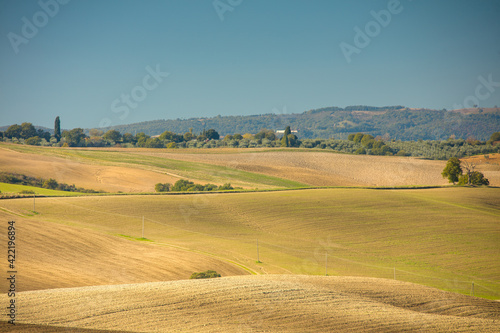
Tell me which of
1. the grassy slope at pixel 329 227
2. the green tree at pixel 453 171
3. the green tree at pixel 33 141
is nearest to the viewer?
the grassy slope at pixel 329 227

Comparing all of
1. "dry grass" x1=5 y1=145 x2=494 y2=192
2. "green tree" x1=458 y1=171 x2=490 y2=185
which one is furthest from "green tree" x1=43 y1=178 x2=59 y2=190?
"green tree" x1=458 y1=171 x2=490 y2=185

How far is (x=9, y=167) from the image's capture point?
186 ft

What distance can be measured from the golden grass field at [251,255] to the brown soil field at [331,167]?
144 centimetres

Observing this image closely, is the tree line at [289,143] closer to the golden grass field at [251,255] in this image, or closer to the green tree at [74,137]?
the green tree at [74,137]

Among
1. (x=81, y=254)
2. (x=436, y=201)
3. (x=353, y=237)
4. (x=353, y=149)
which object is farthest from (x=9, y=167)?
(x=353, y=149)

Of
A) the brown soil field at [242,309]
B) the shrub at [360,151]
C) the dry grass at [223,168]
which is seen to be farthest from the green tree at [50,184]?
the shrub at [360,151]

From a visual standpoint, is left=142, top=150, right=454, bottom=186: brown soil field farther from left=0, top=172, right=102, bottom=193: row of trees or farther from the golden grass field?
left=0, top=172, right=102, bottom=193: row of trees

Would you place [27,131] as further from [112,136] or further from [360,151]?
Answer: [360,151]

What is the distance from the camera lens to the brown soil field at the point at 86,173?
5562 cm

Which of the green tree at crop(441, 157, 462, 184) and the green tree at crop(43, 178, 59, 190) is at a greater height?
the green tree at crop(441, 157, 462, 184)

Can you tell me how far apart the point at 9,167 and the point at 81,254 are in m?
38.7

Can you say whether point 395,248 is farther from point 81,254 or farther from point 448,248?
point 81,254

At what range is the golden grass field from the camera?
13.9m

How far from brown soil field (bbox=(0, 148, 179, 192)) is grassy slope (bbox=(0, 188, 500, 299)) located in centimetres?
1289
